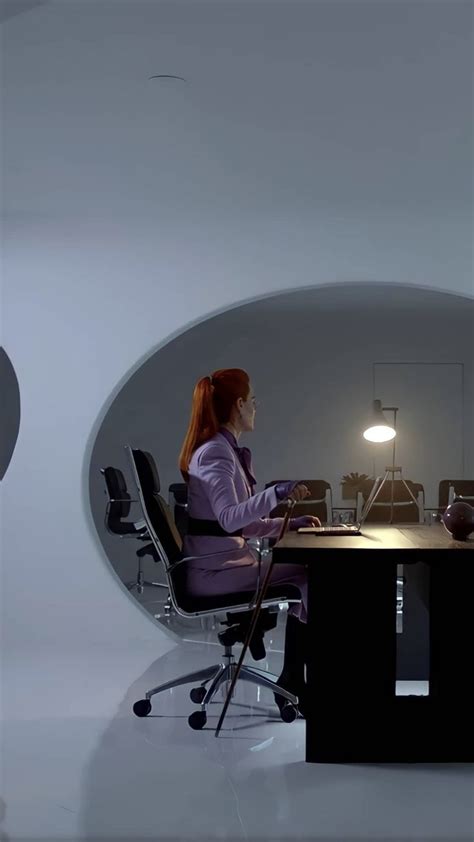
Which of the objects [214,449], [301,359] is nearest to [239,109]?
[214,449]

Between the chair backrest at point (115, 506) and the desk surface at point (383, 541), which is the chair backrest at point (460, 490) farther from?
the desk surface at point (383, 541)

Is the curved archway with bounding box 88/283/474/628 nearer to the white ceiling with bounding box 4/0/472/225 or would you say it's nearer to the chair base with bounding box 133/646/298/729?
the white ceiling with bounding box 4/0/472/225

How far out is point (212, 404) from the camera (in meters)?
4.43

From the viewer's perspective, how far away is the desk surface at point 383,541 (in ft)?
11.9

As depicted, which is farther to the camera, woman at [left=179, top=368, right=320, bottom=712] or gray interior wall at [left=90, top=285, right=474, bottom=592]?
gray interior wall at [left=90, top=285, right=474, bottom=592]

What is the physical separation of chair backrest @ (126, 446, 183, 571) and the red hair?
0.65 feet

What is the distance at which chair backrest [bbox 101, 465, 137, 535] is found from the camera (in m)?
8.62

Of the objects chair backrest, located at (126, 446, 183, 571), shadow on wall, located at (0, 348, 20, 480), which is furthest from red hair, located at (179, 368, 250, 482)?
shadow on wall, located at (0, 348, 20, 480)

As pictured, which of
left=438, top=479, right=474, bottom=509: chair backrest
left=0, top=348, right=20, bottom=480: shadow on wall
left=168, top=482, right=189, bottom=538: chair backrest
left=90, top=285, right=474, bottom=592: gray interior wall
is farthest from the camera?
left=90, top=285, right=474, bottom=592: gray interior wall

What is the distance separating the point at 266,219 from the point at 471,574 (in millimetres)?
2760

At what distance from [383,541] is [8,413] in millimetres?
8044

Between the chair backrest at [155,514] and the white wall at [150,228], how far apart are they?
165 cm

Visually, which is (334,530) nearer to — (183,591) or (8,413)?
(183,591)

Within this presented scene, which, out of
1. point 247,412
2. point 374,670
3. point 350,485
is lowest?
point 374,670
